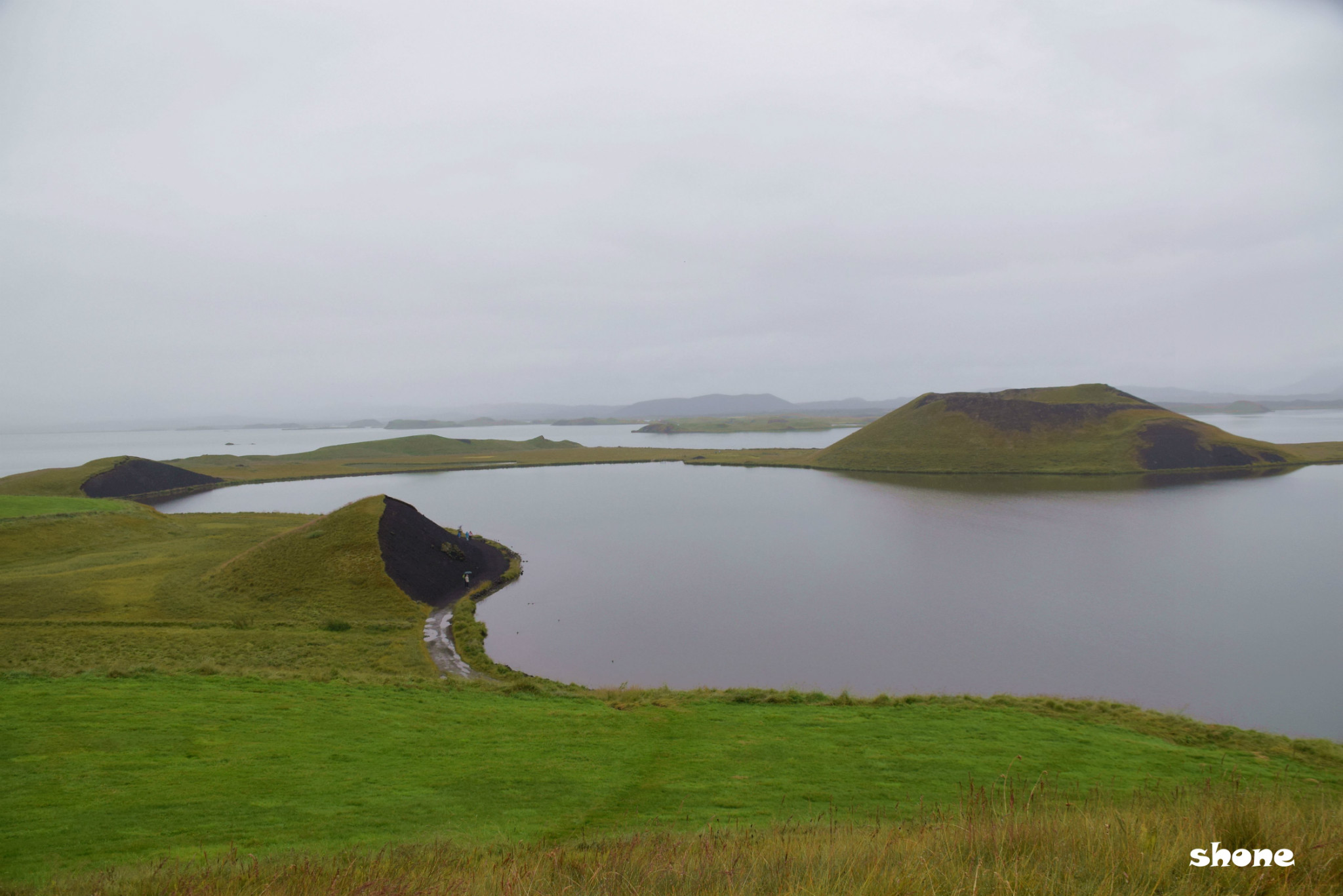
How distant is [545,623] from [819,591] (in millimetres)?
13884

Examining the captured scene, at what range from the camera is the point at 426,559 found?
114 feet

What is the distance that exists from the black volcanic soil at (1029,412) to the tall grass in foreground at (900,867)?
105501 mm

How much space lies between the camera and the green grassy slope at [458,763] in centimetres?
873

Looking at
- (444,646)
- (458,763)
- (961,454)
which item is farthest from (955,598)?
(961,454)

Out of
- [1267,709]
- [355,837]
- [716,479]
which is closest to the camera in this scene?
[355,837]

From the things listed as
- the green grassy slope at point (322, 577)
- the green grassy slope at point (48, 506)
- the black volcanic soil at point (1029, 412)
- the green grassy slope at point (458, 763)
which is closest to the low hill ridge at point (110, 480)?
the green grassy slope at point (48, 506)

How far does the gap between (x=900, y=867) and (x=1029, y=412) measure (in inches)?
4472

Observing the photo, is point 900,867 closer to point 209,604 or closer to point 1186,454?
point 209,604

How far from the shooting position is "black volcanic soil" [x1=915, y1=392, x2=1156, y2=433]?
97.3 metres

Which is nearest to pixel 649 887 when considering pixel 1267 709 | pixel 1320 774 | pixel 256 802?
pixel 256 802

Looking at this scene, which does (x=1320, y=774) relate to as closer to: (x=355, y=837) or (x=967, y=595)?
(x=967, y=595)

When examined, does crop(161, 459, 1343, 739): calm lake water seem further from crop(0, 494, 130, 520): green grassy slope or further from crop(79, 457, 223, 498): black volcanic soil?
crop(79, 457, 223, 498): black volcanic soil

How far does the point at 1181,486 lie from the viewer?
67.7 m

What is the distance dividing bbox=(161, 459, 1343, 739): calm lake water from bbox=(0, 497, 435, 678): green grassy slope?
6.42 metres
